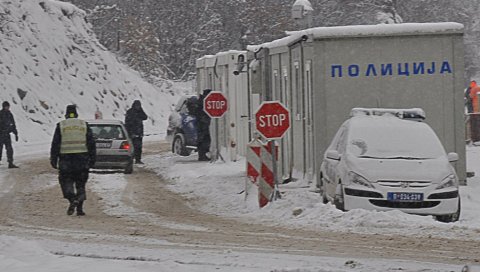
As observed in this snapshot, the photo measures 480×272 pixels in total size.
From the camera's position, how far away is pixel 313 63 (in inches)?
766

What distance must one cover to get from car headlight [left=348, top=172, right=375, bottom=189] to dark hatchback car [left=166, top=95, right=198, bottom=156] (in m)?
15.7

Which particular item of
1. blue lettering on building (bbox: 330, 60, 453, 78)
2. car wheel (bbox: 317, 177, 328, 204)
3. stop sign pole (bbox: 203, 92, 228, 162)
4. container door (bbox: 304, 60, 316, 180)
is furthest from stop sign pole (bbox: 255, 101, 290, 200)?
stop sign pole (bbox: 203, 92, 228, 162)

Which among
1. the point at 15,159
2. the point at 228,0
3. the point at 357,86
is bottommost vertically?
the point at 15,159

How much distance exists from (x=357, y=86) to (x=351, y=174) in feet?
16.8

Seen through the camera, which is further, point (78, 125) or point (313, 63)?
point (313, 63)

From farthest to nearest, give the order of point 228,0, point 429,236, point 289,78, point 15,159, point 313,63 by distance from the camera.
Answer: point 228,0 → point 15,159 → point 289,78 → point 313,63 → point 429,236

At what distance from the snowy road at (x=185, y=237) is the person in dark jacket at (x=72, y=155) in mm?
433

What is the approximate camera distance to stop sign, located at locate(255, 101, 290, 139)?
56.6 feet

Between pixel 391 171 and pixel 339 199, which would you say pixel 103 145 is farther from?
pixel 391 171

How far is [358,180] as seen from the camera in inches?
583

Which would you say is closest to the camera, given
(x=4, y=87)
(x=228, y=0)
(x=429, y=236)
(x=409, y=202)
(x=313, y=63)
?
(x=429, y=236)

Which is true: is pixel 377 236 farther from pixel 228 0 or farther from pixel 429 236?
pixel 228 0

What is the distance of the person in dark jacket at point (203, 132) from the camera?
93.7 ft

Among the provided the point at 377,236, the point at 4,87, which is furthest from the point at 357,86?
the point at 4,87
